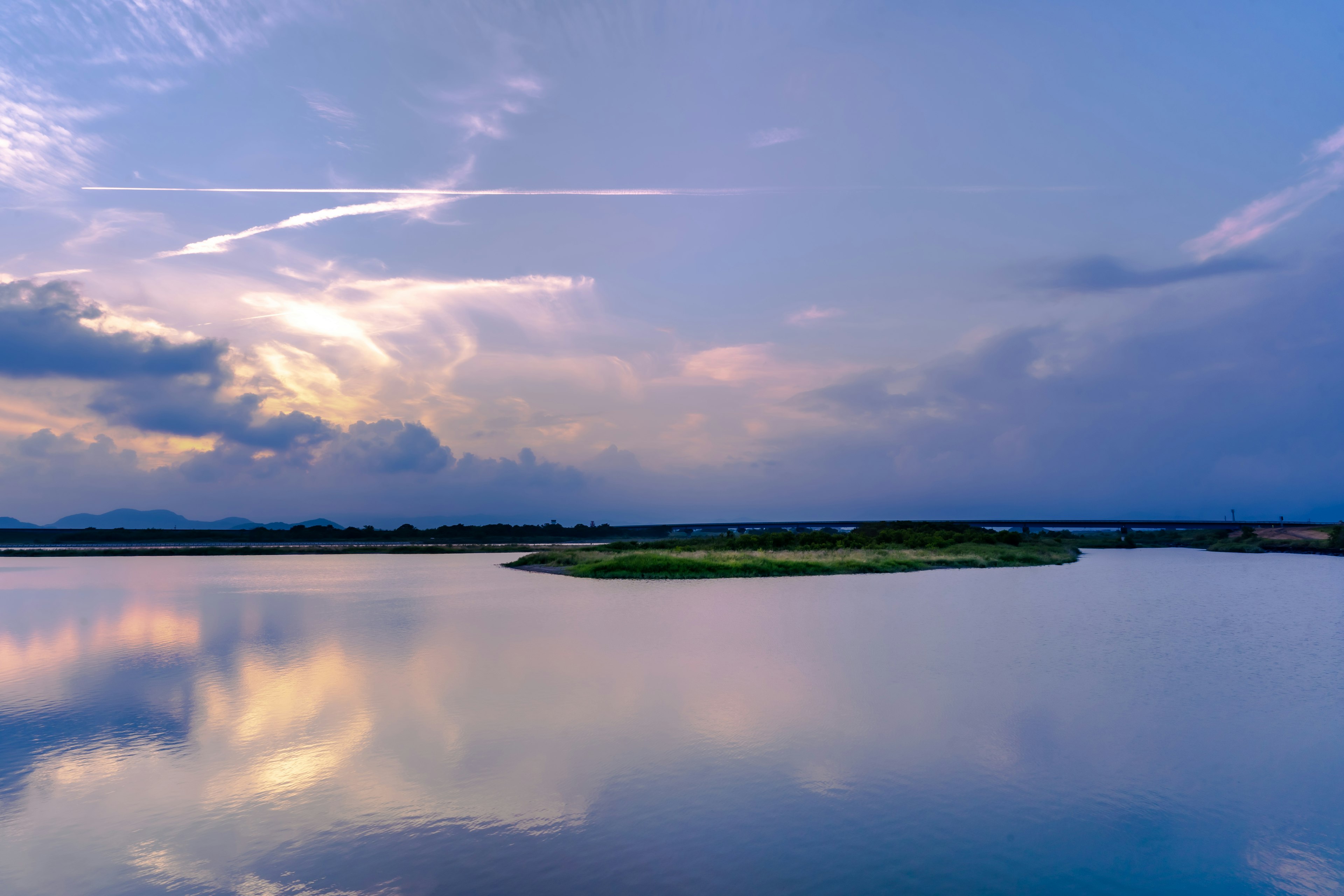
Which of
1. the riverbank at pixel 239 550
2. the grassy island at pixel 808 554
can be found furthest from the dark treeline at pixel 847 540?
the riverbank at pixel 239 550

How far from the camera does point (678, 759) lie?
13.0 metres

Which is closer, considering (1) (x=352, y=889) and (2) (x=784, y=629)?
(1) (x=352, y=889)

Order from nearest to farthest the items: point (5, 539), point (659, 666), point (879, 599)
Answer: point (659, 666)
point (879, 599)
point (5, 539)

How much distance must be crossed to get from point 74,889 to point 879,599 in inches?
1439

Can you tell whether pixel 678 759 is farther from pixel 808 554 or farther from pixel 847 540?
pixel 847 540

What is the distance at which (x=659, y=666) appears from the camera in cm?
2152

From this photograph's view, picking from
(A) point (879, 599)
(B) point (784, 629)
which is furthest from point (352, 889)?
(A) point (879, 599)

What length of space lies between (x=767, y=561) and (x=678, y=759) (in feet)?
165

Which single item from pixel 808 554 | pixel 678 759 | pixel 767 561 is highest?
pixel 808 554

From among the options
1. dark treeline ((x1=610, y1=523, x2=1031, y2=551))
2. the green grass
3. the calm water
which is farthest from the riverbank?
the calm water

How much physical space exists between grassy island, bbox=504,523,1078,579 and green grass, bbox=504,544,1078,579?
11cm

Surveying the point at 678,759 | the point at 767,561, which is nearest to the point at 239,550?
the point at 767,561

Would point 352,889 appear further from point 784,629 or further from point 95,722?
point 784,629

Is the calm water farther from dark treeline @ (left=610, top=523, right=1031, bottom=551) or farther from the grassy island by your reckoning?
dark treeline @ (left=610, top=523, right=1031, bottom=551)
